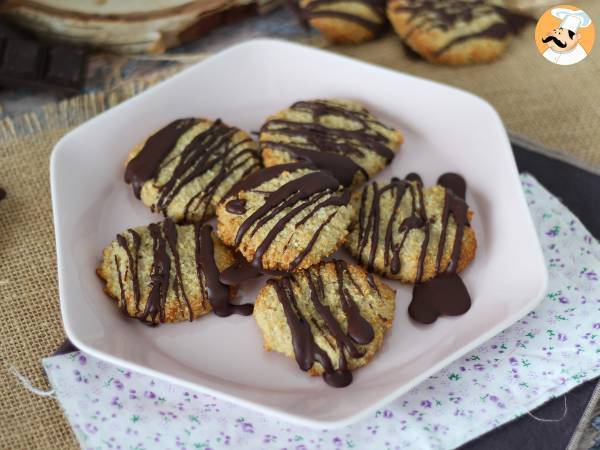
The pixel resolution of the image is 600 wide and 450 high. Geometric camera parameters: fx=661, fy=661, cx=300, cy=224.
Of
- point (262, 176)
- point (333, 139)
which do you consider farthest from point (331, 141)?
point (262, 176)

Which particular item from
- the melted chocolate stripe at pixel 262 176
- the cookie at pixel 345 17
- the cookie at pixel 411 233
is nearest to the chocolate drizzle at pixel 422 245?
the cookie at pixel 411 233

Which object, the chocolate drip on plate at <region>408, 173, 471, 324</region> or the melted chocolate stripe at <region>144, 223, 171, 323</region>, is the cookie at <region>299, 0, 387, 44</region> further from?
the melted chocolate stripe at <region>144, 223, 171, 323</region>

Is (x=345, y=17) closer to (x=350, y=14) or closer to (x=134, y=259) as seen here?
(x=350, y=14)

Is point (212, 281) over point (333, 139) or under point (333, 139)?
under

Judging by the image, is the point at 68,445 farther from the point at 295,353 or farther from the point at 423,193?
the point at 423,193

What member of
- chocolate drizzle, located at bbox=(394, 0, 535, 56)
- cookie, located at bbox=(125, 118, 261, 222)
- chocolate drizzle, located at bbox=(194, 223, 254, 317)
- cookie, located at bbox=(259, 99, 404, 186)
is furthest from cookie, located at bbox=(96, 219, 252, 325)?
chocolate drizzle, located at bbox=(394, 0, 535, 56)

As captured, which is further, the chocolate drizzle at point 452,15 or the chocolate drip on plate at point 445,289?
the chocolate drizzle at point 452,15

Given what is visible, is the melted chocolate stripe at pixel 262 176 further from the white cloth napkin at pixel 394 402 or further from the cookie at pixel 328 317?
the white cloth napkin at pixel 394 402
